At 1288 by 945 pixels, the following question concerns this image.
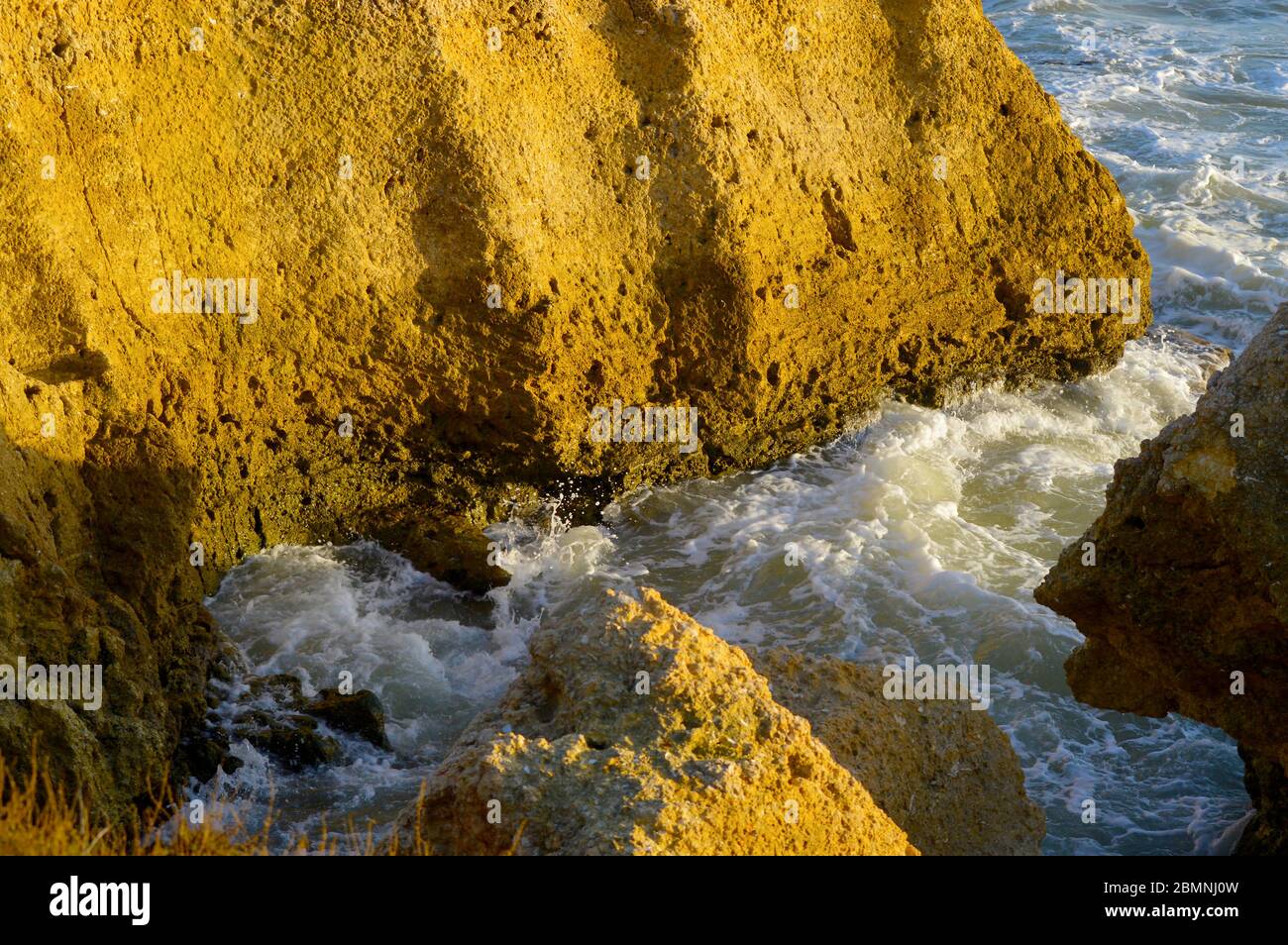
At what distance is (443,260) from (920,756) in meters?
4.72

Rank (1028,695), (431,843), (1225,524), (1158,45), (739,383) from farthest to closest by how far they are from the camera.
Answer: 1. (1158,45)
2. (739,383)
3. (1028,695)
4. (1225,524)
5. (431,843)

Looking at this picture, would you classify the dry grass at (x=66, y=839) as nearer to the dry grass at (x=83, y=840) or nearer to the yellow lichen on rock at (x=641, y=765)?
the dry grass at (x=83, y=840)

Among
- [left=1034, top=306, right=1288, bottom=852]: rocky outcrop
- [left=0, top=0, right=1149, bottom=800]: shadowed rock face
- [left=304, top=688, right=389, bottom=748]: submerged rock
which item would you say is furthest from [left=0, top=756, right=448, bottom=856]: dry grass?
[left=1034, top=306, right=1288, bottom=852]: rocky outcrop

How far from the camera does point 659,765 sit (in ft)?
16.5

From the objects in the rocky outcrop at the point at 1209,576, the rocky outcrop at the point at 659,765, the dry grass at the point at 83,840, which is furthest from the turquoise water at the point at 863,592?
the rocky outcrop at the point at 659,765

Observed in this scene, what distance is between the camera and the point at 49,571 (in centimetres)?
686

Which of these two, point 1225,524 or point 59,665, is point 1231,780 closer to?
point 1225,524

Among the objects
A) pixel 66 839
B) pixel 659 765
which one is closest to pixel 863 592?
pixel 659 765

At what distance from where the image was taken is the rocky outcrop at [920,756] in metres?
6.25

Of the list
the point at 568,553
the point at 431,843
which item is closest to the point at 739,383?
the point at 568,553

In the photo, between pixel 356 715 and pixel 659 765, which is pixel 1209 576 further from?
pixel 356 715

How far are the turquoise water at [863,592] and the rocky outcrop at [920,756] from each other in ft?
2.87

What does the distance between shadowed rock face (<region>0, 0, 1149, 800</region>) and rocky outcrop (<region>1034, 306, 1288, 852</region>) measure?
4.35m

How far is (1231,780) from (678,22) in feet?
19.9
